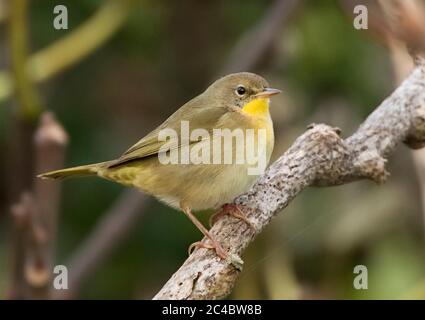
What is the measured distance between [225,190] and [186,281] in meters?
0.72

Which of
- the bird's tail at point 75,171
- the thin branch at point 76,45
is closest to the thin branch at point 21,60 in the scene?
the thin branch at point 76,45

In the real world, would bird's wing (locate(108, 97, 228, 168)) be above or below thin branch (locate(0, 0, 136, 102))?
below

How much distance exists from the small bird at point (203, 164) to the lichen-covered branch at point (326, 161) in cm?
8

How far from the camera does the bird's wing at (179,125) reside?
3.43 metres

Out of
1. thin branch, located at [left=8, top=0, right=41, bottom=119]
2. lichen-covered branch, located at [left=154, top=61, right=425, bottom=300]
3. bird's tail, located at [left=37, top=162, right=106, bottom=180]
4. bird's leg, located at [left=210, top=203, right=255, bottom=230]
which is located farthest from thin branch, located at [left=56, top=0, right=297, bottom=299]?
lichen-covered branch, located at [left=154, top=61, right=425, bottom=300]

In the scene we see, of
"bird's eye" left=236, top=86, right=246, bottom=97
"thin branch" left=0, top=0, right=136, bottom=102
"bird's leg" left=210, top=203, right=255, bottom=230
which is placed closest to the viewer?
"bird's leg" left=210, top=203, right=255, bottom=230

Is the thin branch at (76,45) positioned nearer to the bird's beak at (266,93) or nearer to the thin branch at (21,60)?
the thin branch at (21,60)

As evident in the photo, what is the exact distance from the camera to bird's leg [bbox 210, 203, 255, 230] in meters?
3.04

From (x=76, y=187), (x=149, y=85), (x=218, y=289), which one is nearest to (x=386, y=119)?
(x=218, y=289)

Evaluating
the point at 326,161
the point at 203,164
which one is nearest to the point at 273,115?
the point at 203,164

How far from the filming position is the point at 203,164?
333 centimetres

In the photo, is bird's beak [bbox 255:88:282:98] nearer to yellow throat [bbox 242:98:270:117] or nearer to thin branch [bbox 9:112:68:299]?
yellow throat [bbox 242:98:270:117]

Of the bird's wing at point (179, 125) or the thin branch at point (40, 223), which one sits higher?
the bird's wing at point (179, 125)

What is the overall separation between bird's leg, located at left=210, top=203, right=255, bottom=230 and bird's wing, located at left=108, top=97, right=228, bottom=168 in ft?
1.19
